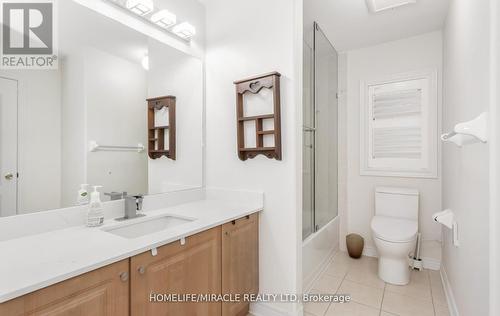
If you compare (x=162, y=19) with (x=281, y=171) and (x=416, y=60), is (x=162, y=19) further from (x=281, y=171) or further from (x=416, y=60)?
(x=416, y=60)

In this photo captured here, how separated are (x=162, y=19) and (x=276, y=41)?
0.83m

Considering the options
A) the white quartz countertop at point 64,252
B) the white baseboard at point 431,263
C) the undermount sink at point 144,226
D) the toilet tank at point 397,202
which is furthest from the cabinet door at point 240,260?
the white baseboard at point 431,263

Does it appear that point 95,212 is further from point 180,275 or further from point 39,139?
point 180,275

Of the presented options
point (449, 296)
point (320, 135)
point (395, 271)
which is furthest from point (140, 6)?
point (449, 296)

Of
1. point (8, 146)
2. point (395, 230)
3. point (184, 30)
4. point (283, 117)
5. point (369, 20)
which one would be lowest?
point (395, 230)

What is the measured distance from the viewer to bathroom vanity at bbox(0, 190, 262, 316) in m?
0.77

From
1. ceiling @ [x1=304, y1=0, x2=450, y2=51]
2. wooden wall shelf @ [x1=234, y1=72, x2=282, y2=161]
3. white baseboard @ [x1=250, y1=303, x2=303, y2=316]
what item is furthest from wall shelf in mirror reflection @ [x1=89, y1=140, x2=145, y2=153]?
ceiling @ [x1=304, y1=0, x2=450, y2=51]

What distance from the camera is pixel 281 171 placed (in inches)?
66.7

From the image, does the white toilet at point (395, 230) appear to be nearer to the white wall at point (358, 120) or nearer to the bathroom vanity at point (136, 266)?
the white wall at point (358, 120)

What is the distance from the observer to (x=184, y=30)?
1881mm

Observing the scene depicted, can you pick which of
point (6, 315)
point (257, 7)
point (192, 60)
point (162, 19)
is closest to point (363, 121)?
point (257, 7)

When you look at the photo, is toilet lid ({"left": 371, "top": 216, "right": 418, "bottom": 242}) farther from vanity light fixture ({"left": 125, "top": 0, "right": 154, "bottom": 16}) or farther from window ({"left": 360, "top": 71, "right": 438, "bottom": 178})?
vanity light fixture ({"left": 125, "top": 0, "right": 154, "bottom": 16})

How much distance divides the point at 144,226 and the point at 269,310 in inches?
41.0

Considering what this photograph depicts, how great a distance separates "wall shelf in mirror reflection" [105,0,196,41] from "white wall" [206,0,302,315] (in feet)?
0.77
